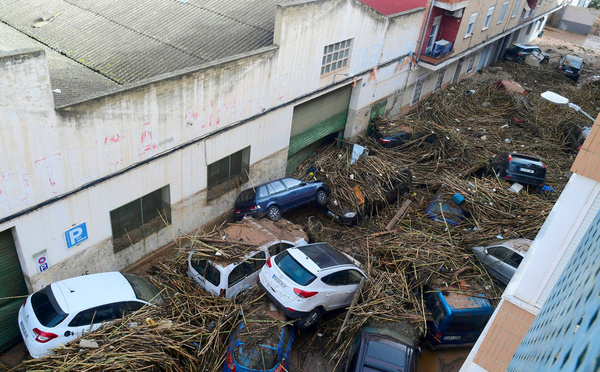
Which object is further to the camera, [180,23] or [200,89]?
[180,23]

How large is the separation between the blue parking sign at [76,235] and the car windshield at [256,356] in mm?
4822

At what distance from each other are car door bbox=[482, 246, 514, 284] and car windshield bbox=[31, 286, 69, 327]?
10.6 meters

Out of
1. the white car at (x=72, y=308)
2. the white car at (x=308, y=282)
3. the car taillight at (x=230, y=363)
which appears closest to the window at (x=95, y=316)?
the white car at (x=72, y=308)

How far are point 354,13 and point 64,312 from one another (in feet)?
44.2

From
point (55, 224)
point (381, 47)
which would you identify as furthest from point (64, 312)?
point (381, 47)

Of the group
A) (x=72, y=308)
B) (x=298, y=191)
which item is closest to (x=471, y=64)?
(x=298, y=191)

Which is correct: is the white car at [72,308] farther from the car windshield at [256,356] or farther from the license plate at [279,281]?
the license plate at [279,281]

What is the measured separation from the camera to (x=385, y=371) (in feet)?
29.9

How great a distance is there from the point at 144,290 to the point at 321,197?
7.66m

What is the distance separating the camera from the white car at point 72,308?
896 cm

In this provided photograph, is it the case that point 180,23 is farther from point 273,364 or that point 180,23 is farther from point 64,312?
point 273,364

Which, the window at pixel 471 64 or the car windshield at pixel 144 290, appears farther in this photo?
the window at pixel 471 64

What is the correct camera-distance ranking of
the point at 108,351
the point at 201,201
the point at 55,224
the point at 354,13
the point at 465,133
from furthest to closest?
the point at 465,133 < the point at 354,13 < the point at 201,201 < the point at 55,224 < the point at 108,351

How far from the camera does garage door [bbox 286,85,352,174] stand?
17328 mm
